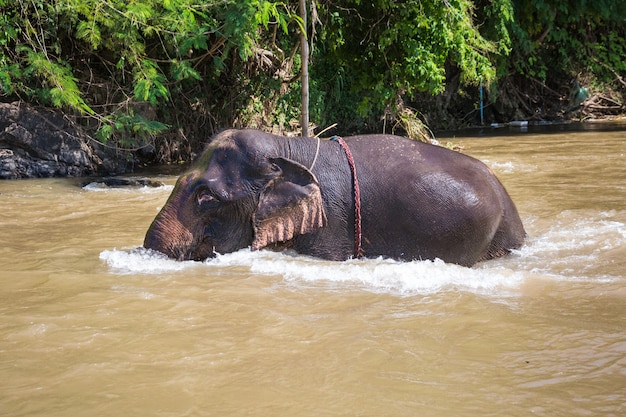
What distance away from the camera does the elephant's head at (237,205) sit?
5.69 m

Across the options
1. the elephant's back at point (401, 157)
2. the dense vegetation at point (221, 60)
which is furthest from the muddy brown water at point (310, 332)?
the dense vegetation at point (221, 60)

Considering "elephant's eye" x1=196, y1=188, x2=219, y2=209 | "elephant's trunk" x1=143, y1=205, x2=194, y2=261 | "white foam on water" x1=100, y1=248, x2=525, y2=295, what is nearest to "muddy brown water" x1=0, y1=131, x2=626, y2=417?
"white foam on water" x1=100, y1=248, x2=525, y2=295

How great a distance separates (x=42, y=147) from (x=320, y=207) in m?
7.51

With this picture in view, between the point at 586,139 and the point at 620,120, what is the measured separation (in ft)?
21.0

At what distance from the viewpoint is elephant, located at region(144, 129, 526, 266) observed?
18.7ft

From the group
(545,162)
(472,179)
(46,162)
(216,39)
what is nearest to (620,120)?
(545,162)

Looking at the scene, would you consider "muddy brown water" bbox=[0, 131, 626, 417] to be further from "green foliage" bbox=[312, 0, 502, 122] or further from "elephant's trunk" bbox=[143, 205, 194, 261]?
"green foliage" bbox=[312, 0, 502, 122]

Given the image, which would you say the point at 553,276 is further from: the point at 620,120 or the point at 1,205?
the point at 620,120

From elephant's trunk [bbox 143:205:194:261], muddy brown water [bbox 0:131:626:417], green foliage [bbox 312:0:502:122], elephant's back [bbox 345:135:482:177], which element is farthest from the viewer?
green foliage [bbox 312:0:502:122]

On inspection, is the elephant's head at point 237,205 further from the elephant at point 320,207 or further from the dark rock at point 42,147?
the dark rock at point 42,147

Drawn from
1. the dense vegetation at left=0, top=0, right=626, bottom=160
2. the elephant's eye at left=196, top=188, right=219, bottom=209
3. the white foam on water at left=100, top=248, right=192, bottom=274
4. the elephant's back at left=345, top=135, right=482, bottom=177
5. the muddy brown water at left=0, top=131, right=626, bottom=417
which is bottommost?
the muddy brown water at left=0, top=131, right=626, bottom=417

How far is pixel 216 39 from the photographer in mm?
12000

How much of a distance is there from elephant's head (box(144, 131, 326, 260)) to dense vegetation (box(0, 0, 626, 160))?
434 cm

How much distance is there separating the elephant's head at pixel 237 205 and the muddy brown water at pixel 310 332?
16 cm
